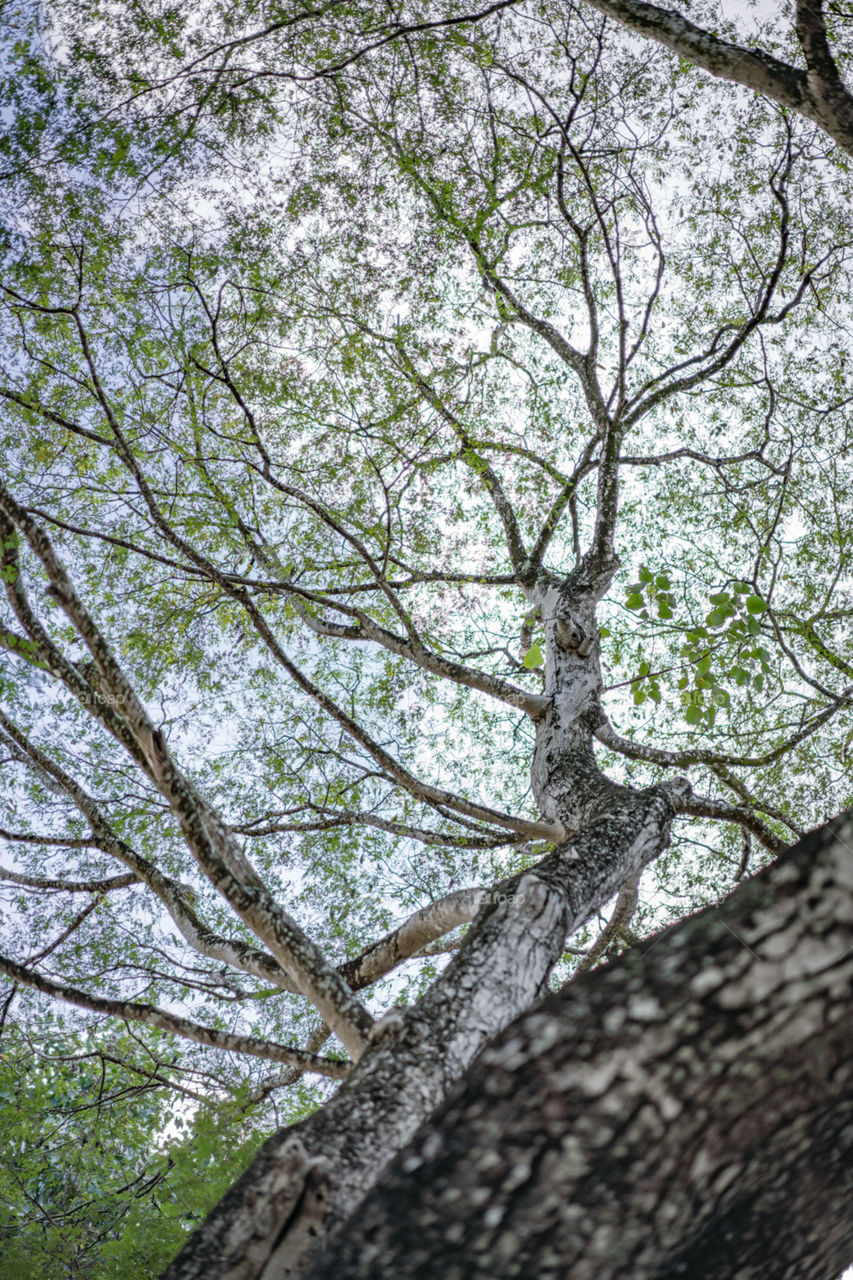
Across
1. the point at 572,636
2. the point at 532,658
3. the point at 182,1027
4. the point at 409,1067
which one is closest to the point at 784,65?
the point at 532,658

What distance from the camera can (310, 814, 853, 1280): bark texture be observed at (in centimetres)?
137

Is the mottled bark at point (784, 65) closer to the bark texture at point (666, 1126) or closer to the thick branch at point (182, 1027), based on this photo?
the bark texture at point (666, 1126)

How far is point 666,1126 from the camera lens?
137 cm

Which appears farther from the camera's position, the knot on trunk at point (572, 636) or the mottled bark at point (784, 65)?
the knot on trunk at point (572, 636)

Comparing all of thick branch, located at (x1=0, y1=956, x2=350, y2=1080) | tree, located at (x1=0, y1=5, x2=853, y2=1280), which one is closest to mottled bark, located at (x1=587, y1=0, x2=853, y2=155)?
tree, located at (x1=0, y1=5, x2=853, y2=1280)

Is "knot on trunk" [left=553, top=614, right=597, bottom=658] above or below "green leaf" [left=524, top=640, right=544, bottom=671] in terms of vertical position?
above

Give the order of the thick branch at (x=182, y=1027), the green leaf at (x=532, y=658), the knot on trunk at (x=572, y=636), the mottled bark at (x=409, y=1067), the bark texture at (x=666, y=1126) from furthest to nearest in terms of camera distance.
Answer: the knot on trunk at (x=572, y=636), the thick branch at (x=182, y=1027), the green leaf at (x=532, y=658), the mottled bark at (x=409, y=1067), the bark texture at (x=666, y=1126)

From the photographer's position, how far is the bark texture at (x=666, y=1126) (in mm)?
1365

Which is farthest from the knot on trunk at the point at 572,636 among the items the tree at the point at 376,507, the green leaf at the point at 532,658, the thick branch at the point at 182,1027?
the thick branch at the point at 182,1027

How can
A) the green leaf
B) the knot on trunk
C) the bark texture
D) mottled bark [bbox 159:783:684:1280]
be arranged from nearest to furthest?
1. the bark texture
2. mottled bark [bbox 159:783:684:1280]
3. the green leaf
4. the knot on trunk

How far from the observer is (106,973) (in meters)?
7.43

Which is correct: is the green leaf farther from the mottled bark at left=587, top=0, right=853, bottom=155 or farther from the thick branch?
the mottled bark at left=587, top=0, right=853, bottom=155

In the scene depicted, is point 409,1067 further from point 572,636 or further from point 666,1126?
point 572,636

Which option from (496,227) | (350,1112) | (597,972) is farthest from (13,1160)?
(496,227)
